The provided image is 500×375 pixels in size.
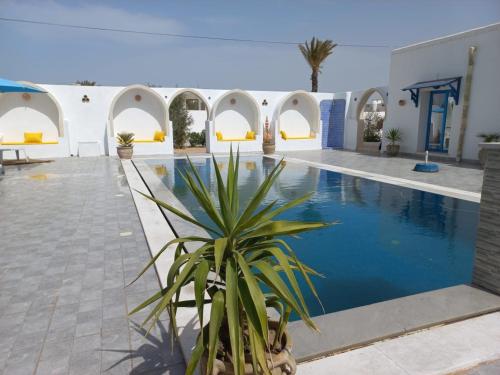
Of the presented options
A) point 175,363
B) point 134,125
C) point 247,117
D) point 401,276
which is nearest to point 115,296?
point 175,363

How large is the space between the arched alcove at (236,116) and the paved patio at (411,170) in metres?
5.34

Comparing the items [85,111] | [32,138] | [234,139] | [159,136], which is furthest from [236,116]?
[32,138]

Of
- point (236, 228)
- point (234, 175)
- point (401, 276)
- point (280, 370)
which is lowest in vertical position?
point (401, 276)

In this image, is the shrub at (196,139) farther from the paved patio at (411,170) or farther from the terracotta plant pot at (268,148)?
the paved patio at (411,170)

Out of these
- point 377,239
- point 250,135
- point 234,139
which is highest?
point 250,135

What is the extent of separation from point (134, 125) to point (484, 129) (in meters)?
16.4

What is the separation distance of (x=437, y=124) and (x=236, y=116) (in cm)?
1095

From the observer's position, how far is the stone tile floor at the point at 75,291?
2.73 meters

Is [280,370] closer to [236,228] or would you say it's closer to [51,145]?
[236,228]

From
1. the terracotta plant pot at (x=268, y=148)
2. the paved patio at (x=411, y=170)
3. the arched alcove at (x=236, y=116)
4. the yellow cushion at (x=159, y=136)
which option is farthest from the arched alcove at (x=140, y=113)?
the paved patio at (x=411, y=170)

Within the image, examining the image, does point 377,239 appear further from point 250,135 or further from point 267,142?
point 250,135

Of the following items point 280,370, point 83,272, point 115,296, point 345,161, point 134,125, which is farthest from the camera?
point 134,125

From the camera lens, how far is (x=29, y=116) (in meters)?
16.8

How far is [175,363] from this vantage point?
8.77 ft
